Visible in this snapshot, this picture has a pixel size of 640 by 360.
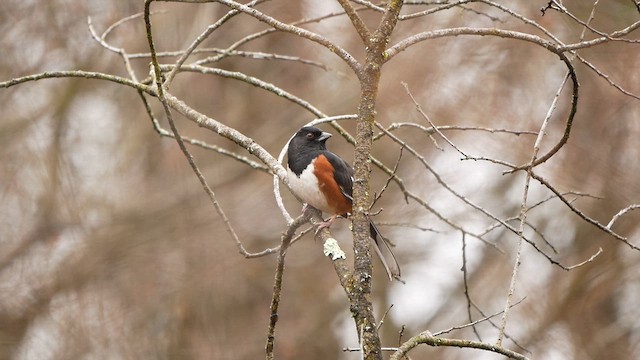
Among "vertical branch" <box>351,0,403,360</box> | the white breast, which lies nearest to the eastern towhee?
the white breast

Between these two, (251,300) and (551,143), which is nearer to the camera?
(551,143)

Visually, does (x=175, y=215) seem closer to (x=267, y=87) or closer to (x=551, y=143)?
(x=551, y=143)

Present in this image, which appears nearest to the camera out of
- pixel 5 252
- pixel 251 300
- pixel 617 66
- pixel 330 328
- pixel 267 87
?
pixel 267 87

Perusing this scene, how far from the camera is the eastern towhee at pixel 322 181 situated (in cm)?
416

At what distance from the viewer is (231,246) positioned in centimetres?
812

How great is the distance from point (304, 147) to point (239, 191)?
368 cm

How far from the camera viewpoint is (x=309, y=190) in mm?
4156

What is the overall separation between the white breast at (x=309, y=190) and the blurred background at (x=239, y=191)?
3.18m

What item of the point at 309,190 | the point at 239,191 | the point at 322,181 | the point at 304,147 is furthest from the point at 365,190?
the point at 239,191

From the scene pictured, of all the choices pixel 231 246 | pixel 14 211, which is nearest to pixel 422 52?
pixel 231 246

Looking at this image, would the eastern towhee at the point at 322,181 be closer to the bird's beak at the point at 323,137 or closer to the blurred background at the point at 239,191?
the bird's beak at the point at 323,137

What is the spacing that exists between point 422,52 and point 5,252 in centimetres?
427

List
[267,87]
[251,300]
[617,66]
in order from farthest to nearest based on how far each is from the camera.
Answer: [251,300] → [617,66] → [267,87]

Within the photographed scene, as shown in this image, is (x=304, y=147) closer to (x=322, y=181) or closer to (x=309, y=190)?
(x=322, y=181)
